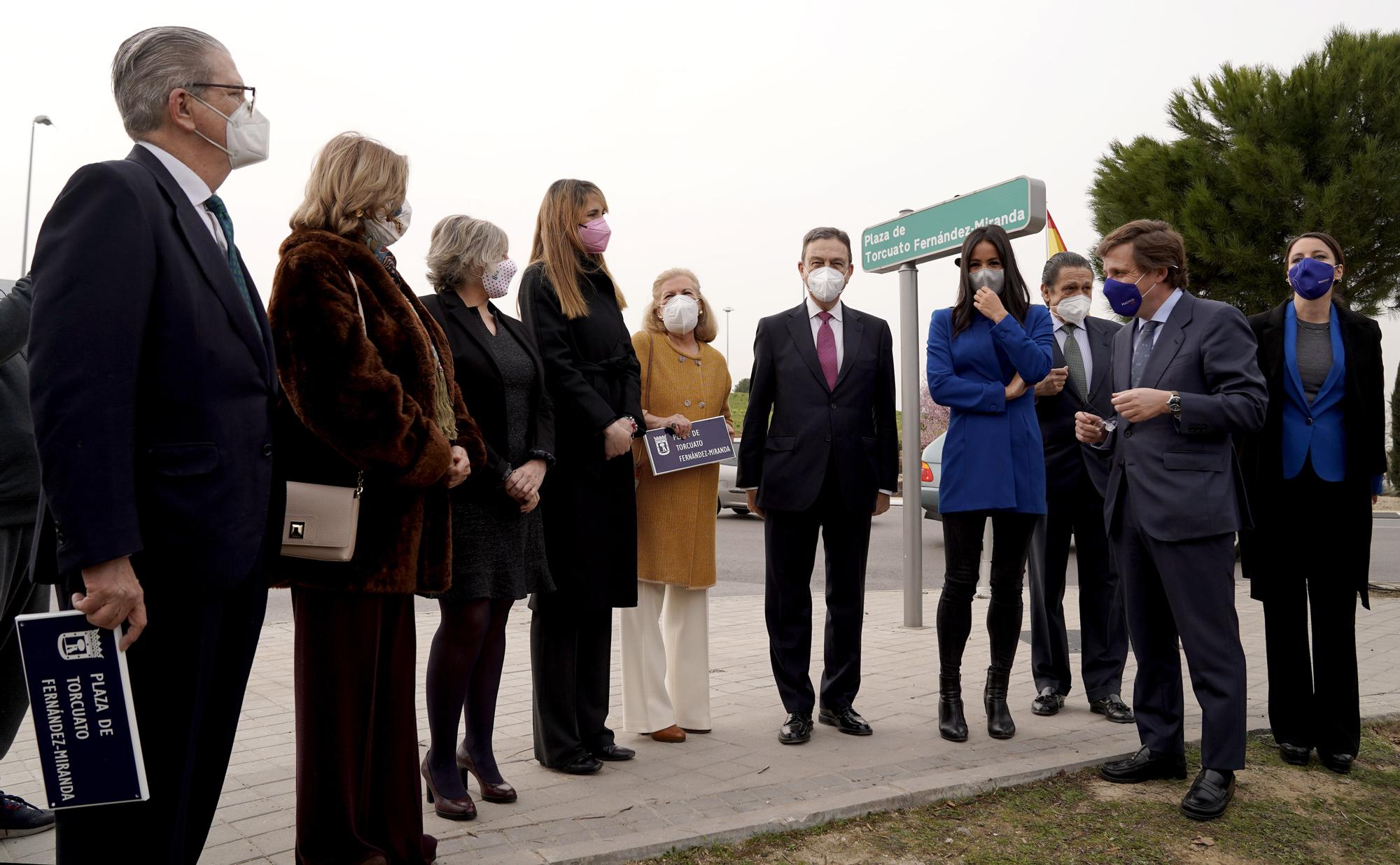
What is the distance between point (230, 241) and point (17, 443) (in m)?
1.44

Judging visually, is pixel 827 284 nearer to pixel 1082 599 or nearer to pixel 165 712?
pixel 1082 599

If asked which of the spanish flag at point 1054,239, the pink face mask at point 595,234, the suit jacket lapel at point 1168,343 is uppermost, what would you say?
the spanish flag at point 1054,239

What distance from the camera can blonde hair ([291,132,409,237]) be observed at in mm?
3123

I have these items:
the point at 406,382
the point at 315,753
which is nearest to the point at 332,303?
the point at 406,382

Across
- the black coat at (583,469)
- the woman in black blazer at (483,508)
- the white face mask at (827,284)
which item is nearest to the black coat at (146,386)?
the woman in black blazer at (483,508)

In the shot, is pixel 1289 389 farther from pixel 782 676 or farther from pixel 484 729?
pixel 484 729

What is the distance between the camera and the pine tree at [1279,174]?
13.0 meters

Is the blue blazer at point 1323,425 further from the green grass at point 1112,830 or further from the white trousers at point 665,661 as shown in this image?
the white trousers at point 665,661

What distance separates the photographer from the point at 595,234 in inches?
177

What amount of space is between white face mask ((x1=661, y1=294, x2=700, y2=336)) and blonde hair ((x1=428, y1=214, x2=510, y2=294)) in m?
1.08

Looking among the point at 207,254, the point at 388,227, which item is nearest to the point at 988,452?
the point at 388,227

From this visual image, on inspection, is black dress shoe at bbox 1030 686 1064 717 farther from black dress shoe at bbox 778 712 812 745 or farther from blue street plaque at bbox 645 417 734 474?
blue street plaque at bbox 645 417 734 474

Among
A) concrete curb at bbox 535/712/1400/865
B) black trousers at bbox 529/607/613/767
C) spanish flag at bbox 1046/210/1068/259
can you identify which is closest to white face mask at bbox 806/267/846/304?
black trousers at bbox 529/607/613/767

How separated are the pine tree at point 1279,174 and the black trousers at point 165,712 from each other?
43.1 ft
